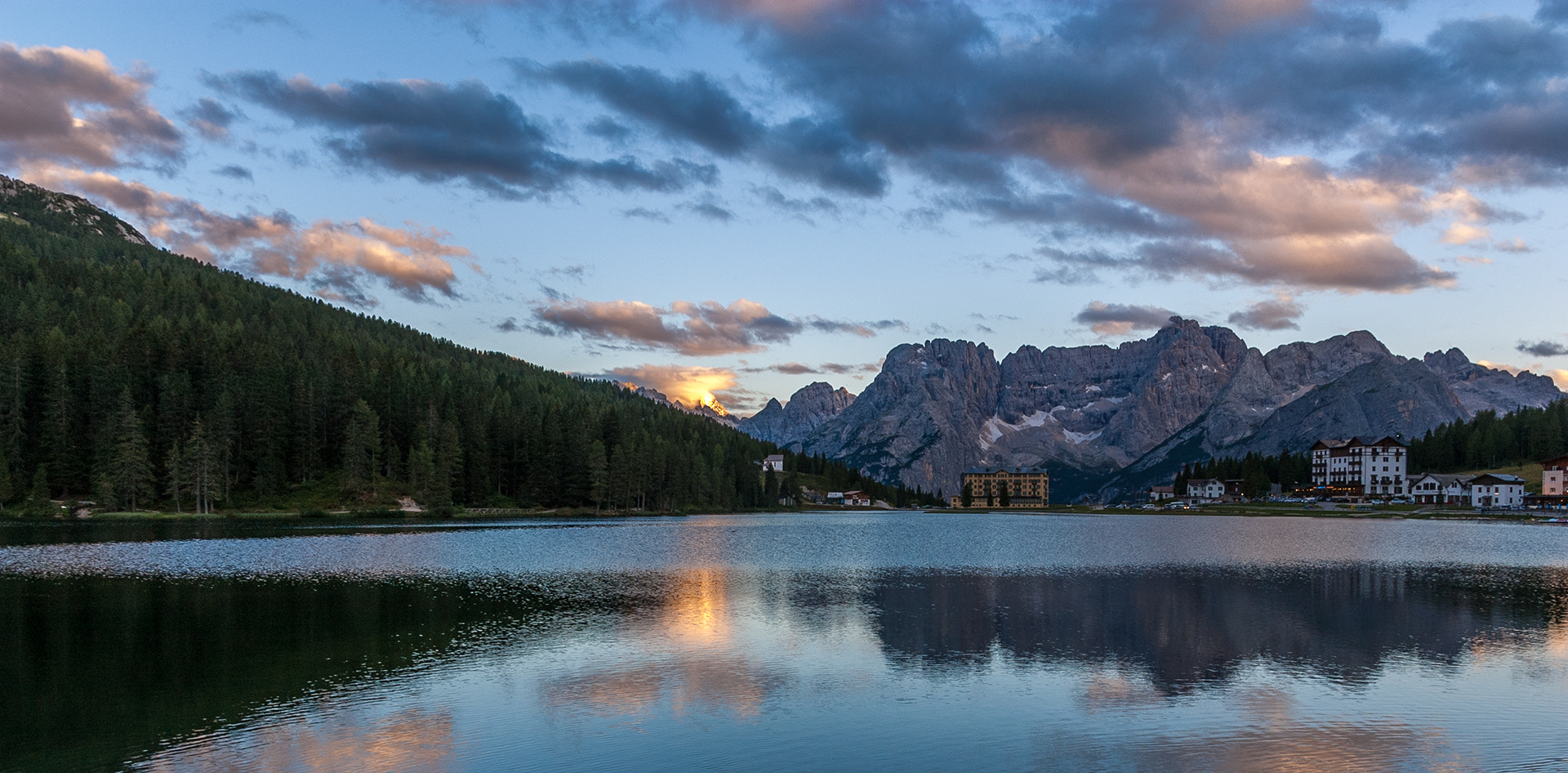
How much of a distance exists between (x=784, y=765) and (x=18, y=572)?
66544 mm

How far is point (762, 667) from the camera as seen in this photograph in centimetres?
4081

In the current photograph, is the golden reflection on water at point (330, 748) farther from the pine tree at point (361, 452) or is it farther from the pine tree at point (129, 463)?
the pine tree at point (361, 452)

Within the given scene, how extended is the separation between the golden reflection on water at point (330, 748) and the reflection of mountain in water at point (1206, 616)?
20.3 m

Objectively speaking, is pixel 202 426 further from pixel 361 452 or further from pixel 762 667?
pixel 762 667

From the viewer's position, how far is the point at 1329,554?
344ft

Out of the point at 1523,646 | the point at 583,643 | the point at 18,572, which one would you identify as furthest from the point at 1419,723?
the point at 18,572

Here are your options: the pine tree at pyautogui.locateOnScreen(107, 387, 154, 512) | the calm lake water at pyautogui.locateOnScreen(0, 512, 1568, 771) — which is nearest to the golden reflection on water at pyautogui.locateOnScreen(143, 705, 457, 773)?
the calm lake water at pyautogui.locateOnScreen(0, 512, 1568, 771)

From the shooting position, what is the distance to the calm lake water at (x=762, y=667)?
28.7 meters

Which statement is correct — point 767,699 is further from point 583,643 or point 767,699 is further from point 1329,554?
point 1329,554

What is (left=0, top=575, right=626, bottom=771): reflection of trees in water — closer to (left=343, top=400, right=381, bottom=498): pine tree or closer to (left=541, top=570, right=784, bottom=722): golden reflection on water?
(left=541, top=570, right=784, bottom=722): golden reflection on water

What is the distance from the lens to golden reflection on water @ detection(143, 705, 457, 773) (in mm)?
26453

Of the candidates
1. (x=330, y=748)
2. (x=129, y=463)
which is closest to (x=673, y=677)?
(x=330, y=748)

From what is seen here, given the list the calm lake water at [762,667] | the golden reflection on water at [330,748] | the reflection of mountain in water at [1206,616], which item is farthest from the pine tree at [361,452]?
the golden reflection on water at [330,748]

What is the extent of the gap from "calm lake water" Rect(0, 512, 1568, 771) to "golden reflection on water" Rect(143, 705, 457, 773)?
11 centimetres
